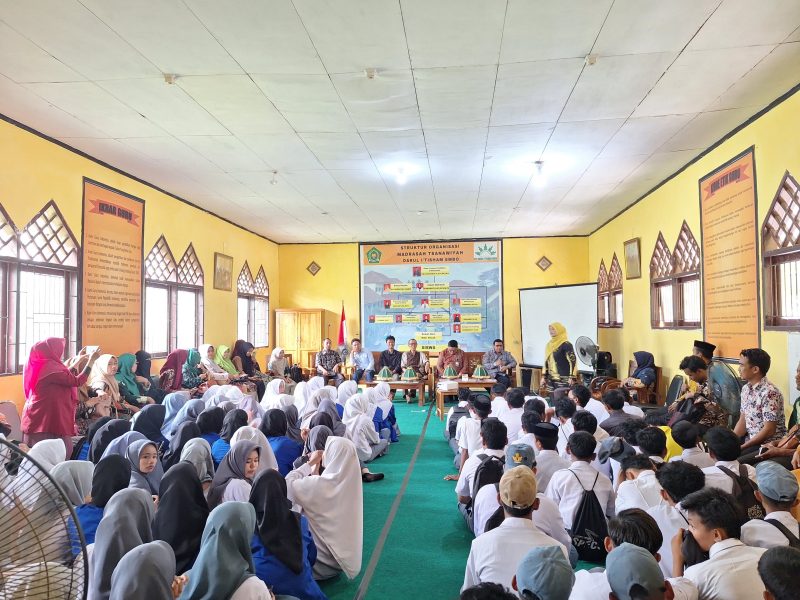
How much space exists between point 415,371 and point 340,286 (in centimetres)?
313

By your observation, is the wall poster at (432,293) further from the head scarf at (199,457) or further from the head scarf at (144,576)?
the head scarf at (144,576)

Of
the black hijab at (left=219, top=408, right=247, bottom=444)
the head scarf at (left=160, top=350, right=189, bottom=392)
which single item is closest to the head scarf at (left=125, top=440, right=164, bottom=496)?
the black hijab at (left=219, top=408, right=247, bottom=444)

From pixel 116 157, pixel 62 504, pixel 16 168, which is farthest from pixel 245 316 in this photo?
pixel 62 504

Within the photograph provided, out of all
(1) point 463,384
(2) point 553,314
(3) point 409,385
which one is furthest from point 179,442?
(2) point 553,314

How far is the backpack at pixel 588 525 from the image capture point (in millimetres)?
3068

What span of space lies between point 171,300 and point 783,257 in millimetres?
7292

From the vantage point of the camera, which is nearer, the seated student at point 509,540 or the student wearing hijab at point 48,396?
the seated student at point 509,540

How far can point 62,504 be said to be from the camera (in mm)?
1100

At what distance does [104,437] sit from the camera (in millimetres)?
3670

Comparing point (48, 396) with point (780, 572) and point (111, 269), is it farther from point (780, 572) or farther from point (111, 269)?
point (780, 572)

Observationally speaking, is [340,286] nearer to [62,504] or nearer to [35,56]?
[35,56]

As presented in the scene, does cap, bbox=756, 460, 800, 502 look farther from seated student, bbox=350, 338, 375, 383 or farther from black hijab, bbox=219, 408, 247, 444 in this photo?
seated student, bbox=350, 338, 375, 383

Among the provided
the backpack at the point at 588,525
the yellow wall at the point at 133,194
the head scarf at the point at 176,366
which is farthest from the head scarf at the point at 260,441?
the head scarf at the point at 176,366

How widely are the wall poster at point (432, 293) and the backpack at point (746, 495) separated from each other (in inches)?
350
